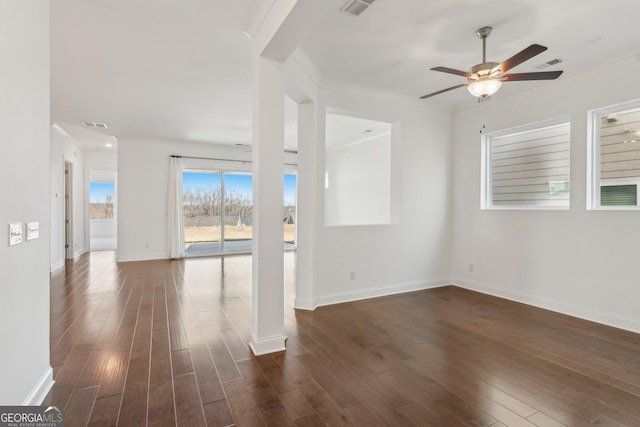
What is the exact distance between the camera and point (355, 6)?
2402mm

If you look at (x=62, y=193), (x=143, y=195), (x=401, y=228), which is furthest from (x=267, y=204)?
(x=62, y=193)

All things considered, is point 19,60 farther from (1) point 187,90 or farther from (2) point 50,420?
(1) point 187,90

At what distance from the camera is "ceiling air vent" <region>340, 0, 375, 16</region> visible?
7.68 ft

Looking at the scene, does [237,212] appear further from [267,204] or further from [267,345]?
[267,345]

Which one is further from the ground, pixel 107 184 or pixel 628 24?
pixel 628 24

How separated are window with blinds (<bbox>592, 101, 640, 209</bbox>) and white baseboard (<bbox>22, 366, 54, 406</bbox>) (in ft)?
17.8

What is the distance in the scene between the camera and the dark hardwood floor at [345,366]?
187cm

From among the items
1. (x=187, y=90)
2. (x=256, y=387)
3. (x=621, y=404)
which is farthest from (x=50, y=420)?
(x=187, y=90)

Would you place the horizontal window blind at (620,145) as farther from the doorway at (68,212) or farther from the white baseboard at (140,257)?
the doorway at (68,212)

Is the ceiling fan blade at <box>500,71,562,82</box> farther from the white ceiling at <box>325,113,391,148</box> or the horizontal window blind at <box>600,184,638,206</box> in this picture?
the white ceiling at <box>325,113,391,148</box>

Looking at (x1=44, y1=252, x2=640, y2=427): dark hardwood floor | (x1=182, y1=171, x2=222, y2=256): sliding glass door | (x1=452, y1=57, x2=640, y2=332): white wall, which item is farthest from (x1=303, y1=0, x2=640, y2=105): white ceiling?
(x1=182, y1=171, x2=222, y2=256): sliding glass door

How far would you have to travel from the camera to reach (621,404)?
1.98 metres

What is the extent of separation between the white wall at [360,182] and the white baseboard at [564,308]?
2.46m

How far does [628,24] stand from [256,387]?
438 centimetres
